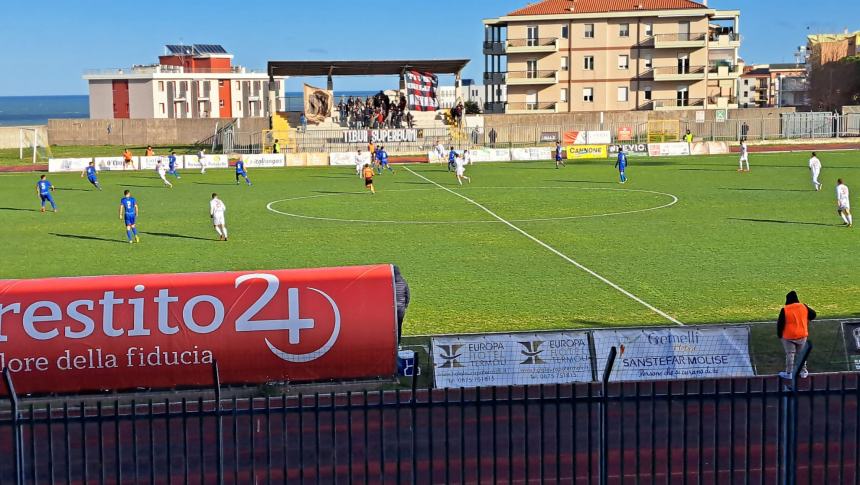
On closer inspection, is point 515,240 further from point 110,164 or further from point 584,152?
point 110,164

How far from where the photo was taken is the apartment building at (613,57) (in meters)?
93.1

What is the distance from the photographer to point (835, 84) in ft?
368

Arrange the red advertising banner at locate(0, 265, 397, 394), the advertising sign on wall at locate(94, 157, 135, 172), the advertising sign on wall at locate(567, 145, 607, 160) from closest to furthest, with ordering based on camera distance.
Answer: the red advertising banner at locate(0, 265, 397, 394) < the advertising sign on wall at locate(94, 157, 135, 172) < the advertising sign on wall at locate(567, 145, 607, 160)

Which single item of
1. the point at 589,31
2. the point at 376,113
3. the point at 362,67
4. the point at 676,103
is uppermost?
the point at 589,31

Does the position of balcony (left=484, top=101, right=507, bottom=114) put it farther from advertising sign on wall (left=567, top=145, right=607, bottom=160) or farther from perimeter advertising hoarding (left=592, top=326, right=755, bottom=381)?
perimeter advertising hoarding (left=592, top=326, right=755, bottom=381)

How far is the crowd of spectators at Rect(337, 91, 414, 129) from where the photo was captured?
78.2m

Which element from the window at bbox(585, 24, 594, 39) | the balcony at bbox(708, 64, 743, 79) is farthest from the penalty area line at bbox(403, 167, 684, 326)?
the balcony at bbox(708, 64, 743, 79)

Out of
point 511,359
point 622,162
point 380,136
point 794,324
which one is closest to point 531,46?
point 380,136

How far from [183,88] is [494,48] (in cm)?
5801

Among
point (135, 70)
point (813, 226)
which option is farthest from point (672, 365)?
point (135, 70)

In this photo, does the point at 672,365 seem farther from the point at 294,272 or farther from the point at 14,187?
the point at 14,187

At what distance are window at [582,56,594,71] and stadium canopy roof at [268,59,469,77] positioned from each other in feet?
66.5

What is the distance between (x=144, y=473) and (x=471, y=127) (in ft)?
224

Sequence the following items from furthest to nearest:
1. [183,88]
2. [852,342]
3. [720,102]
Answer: [183,88], [720,102], [852,342]
